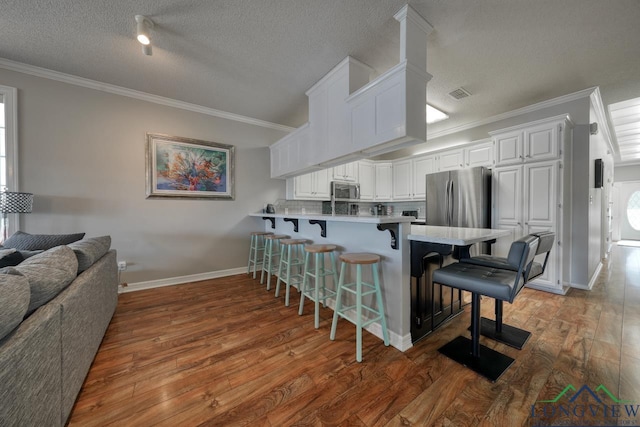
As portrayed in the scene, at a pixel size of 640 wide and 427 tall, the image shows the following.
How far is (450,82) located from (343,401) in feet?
11.3

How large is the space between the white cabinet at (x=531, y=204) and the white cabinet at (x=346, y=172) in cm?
245

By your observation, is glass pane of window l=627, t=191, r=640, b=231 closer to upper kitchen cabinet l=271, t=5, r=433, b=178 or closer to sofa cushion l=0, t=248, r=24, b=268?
upper kitchen cabinet l=271, t=5, r=433, b=178

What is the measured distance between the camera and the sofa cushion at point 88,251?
5.24 feet

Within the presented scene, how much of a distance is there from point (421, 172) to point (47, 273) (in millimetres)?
5027

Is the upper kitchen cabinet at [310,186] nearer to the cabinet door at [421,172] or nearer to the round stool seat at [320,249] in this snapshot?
the cabinet door at [421,172]

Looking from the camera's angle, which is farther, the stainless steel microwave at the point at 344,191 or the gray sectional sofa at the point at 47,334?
the stainless steel microwave at the point at 344,191

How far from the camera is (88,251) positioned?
1672 millimetres

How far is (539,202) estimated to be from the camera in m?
3.00

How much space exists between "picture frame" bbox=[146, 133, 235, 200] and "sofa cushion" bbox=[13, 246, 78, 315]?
6.95ft

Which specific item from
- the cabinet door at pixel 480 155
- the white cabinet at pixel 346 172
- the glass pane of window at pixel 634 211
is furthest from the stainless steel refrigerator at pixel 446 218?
the glass pane of window at pixel 634 211

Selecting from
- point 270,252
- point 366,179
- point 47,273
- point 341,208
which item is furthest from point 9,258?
point 366,179

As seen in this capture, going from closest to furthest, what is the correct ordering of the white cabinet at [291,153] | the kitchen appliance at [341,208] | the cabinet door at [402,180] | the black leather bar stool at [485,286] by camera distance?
the black leather bar stool at [485,286] → the white cabinet at [291,153] → the kitchen appliance at [341,208] → the cabinet door at [402,180]

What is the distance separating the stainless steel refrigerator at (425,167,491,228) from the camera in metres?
3.30

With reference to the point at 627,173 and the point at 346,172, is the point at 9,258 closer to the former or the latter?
the point at 346,172
